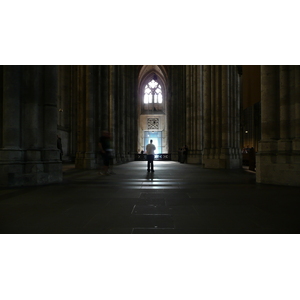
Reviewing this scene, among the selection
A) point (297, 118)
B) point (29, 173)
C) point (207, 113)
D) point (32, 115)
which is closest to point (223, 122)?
point (207, 113)

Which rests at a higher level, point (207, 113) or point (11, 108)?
point (207, 113)

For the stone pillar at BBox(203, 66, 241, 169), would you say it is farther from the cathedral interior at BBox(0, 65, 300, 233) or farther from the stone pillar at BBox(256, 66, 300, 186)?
the stone pillar at BBox(256, 66, 300, 186)

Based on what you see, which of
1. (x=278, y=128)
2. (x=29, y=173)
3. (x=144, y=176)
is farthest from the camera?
(x=144, y=176)

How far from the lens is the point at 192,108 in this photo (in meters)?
22.9

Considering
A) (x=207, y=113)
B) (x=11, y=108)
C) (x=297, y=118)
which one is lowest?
(x=297, y=118)

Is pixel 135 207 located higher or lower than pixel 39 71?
lower

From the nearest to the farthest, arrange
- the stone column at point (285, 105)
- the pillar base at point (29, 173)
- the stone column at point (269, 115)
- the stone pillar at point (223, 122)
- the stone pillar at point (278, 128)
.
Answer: the pillar base at point (29, 173), the stone pillar at point (278, 128), the stone column at point (285, 105), the stone column at point (269, 115), the stone pillar at point (223, 122)

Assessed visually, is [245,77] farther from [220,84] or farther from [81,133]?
[81,133]

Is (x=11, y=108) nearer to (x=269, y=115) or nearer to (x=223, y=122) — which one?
(x=269, y=115)

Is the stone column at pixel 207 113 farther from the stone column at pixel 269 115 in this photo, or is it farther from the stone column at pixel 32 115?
the stone column at pixel 32 115

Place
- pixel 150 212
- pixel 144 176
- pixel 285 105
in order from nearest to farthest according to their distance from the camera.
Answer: pixel 150 212 → pixel 285 105 → pixel 144 176

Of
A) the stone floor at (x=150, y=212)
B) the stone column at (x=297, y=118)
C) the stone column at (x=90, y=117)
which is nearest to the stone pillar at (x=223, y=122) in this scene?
the stone column at (x=90, y=117)

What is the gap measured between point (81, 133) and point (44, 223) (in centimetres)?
1105

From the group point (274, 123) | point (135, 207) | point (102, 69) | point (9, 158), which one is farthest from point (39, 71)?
point (102, 69)
